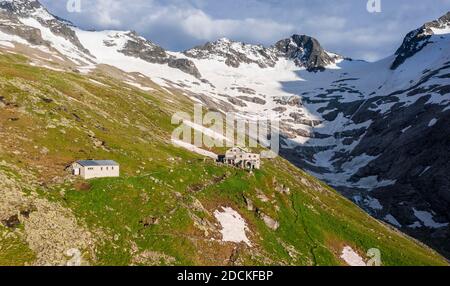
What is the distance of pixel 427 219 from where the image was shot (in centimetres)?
17625

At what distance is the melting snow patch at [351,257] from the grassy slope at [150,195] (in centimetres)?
143

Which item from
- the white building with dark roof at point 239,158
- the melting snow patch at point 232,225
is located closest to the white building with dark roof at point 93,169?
the melting snow patch at point 232,225

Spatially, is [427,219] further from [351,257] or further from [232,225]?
[232,225]

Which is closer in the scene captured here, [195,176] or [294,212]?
[195,176]

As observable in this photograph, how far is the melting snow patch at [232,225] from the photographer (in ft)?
238

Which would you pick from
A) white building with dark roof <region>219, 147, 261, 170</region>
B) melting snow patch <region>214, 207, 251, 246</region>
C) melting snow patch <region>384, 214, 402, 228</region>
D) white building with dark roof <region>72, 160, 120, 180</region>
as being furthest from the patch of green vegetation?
melting snow patch <region>384, 214, 402, 228</region>

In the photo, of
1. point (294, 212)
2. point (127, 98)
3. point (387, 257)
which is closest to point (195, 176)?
point (294, 212)

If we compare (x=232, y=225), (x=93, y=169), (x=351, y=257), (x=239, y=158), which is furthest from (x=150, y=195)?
(x=239, y=158)

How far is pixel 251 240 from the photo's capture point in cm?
7456

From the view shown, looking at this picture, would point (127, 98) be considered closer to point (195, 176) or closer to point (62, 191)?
point (195, 176)

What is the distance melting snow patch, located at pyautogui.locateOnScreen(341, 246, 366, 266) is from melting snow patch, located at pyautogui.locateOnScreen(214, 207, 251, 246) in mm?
20972
